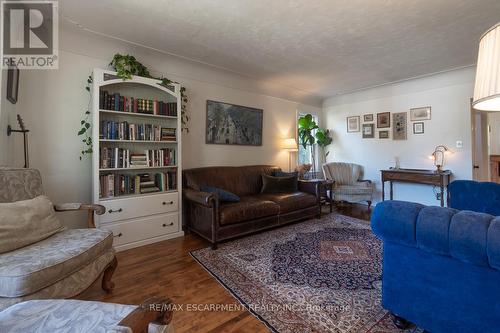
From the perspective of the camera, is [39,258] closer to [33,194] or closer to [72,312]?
[72,312]

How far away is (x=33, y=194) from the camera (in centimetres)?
184

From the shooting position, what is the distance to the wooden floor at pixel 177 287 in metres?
1.49

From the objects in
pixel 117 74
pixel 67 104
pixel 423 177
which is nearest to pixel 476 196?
pixel 423 177

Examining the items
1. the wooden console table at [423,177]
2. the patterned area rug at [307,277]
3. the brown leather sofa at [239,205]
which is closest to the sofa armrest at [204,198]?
the brown leather sofa at [239,205]

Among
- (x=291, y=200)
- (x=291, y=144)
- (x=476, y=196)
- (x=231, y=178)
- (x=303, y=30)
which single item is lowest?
(x=291, y=200)

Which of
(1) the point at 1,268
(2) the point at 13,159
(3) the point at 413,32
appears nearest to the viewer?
(1) the point at 1,268

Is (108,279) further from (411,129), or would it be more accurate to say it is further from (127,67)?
(411,129)

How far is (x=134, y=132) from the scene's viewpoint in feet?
9.22

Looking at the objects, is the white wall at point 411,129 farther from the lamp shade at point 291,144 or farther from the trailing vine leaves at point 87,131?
the trailing vine leaves at point 87,131

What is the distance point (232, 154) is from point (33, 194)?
2679 millimetres

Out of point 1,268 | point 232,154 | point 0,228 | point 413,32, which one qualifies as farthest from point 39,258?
point 413,32

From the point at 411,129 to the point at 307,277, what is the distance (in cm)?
381

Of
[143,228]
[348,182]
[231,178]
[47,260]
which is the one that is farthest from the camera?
[348,182]

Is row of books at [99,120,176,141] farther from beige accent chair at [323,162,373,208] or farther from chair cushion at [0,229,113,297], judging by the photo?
beige accent chair at [323,162,373,208]
